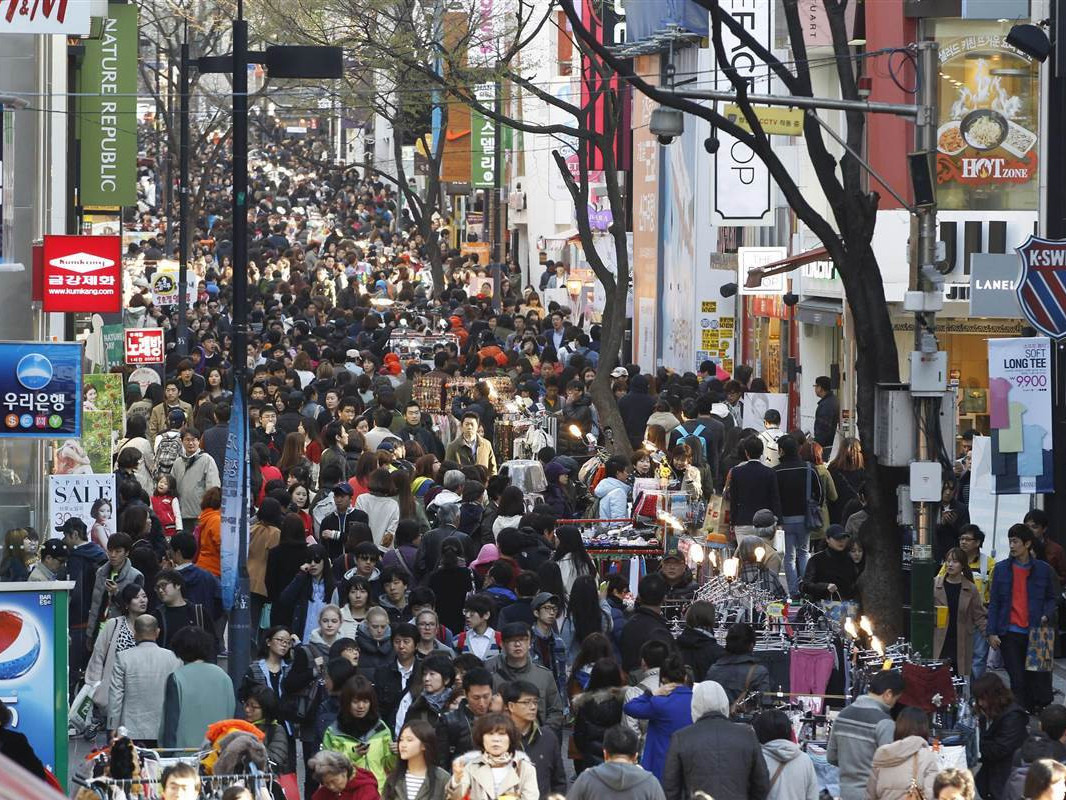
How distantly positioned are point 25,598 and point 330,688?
1.86m

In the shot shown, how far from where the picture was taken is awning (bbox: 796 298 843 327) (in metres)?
29.2

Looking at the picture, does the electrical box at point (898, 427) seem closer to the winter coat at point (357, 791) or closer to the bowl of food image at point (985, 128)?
the winter coat at point (357, 791)

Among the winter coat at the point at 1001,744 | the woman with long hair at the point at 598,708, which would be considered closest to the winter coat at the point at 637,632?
the woman with long hair at the point at 598,708

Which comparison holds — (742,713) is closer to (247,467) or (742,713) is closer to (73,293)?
(247,467)

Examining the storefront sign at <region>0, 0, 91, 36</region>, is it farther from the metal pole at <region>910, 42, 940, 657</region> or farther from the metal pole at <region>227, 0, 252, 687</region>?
the metal pole at <region>910, 42, 940, 657</region>

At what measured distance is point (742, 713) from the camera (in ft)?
34.9

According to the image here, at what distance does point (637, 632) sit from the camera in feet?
39.2

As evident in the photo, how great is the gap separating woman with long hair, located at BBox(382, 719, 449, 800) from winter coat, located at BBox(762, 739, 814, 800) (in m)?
1.43

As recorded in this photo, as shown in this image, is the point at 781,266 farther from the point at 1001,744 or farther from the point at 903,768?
the point at 903,768

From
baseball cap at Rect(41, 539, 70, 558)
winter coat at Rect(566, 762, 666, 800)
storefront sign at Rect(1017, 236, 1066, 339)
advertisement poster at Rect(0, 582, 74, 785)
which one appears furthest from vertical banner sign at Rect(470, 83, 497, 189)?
winter coat at Rect(566, 762, 666, 800)

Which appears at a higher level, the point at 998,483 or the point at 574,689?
the point at 998,483

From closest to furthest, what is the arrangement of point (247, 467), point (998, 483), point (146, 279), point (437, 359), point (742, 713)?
point (742, 713) < point (247, 467) < point (998, 483) < point (437, 359) < point (146, 279)

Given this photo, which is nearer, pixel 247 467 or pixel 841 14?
pixel 247 467

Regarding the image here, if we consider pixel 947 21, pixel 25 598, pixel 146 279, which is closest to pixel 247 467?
pixel 25 598
